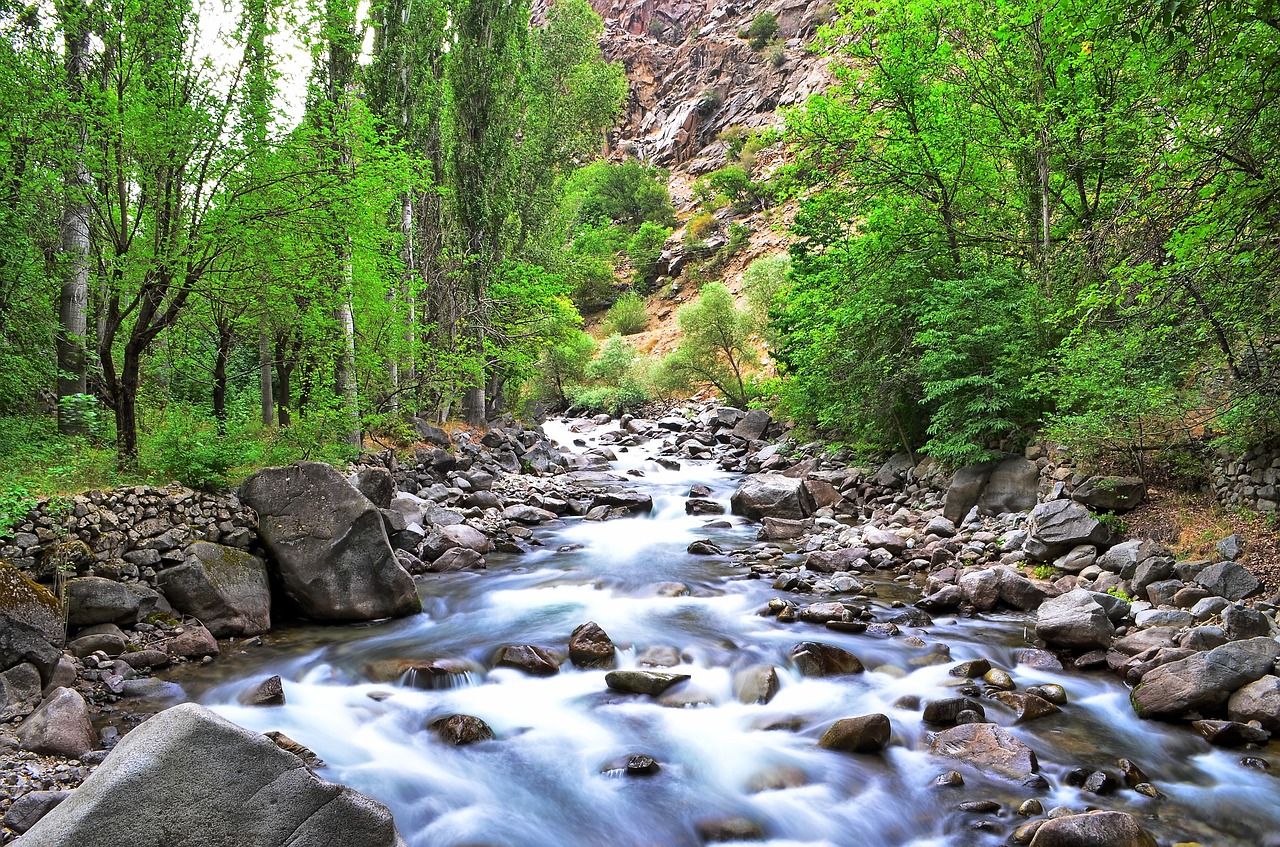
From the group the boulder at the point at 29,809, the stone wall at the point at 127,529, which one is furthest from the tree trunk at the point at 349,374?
the boulder at the point at 29,809

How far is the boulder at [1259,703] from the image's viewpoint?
5.85 metres

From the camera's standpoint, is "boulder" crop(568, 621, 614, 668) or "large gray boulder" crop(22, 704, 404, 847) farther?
"boulder" crop(568, 621, 614, 668)

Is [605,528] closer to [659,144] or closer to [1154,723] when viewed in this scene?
[1154,723]

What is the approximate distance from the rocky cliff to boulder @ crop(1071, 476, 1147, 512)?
5385 centimetres

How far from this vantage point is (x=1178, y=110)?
725 cm

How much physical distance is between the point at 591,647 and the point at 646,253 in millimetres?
51497

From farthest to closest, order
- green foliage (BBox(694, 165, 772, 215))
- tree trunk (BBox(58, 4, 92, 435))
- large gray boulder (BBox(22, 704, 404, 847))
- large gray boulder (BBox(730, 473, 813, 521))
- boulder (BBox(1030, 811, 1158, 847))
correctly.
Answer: green foliage (BBox(694, 165, 772, 215)) → large gray boulder (BBox(730, 473, 813, 521)) → tree trunk (BBox(58, 4, 92, 435)) → boulder (BBox(1030, 811, 1158, 847)) → large gray boulder (BBox(22, 704, 404, 847))

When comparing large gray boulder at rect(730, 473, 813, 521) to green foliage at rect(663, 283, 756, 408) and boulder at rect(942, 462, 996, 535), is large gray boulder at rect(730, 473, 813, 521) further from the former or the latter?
green foliage at rect(663, 283, 756, 408)

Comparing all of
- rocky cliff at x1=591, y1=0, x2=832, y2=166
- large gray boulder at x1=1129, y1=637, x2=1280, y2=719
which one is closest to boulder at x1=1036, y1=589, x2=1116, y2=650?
large gray boulder at x1=1129, y1=637, x2=1280, y2=719

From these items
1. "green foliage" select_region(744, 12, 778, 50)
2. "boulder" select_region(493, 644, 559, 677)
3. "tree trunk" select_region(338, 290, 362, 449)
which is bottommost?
"boulder" select_region(493, 644, 559, 677)

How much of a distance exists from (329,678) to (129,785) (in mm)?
4272

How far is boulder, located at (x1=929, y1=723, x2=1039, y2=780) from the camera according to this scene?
556 centimetres

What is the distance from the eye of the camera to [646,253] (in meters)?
57.0

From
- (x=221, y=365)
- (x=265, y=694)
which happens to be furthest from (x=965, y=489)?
(x=221, y=365)
